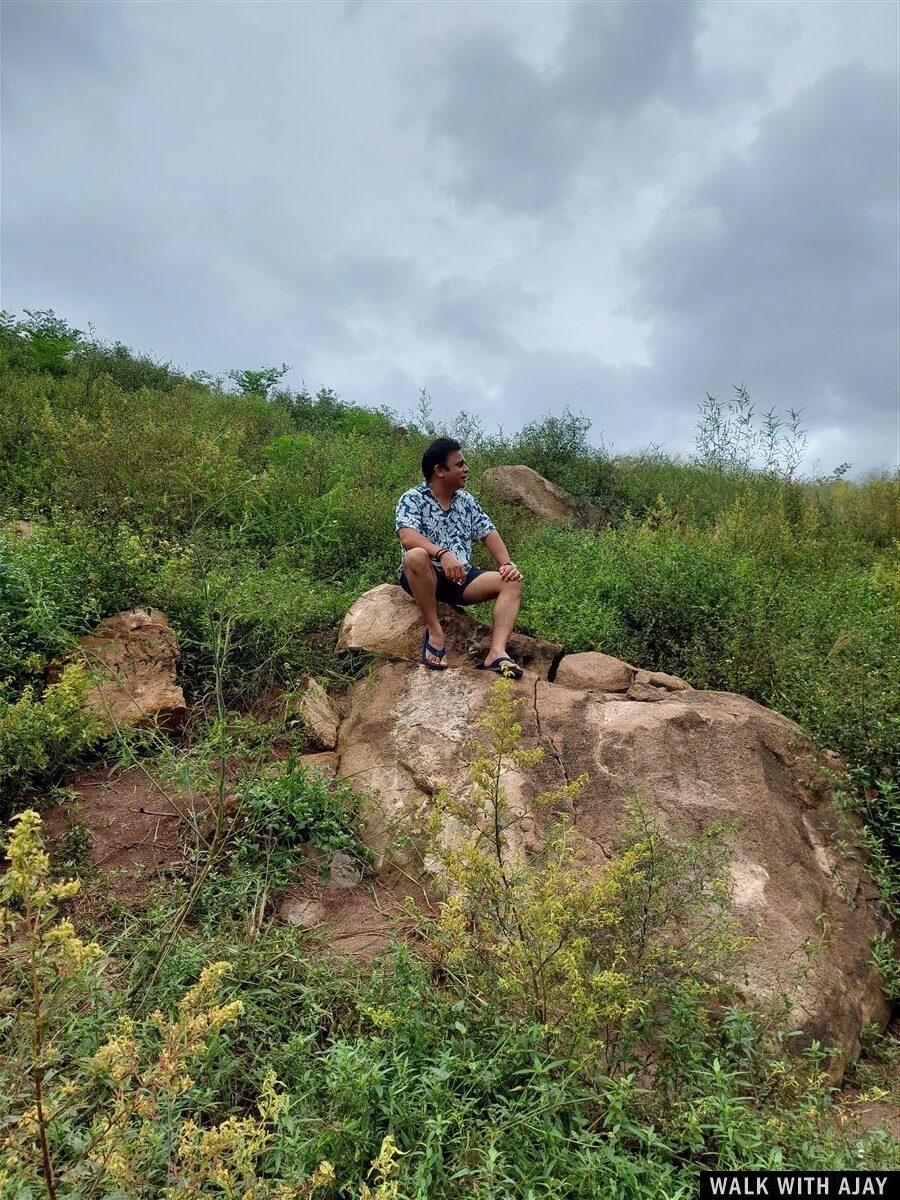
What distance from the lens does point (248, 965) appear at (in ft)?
9.08

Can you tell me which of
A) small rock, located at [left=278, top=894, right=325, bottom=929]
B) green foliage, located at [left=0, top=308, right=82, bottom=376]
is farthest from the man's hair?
green foliage, located at [left=0, top=308, right=82, bottom=376]

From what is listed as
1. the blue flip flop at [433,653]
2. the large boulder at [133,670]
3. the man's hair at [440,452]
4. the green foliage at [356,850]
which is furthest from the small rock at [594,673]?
the large boulder at [133,670]

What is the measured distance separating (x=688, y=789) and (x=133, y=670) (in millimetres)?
3041

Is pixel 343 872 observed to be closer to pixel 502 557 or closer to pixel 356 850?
pixel 356 850

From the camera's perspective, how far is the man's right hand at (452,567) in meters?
4.82

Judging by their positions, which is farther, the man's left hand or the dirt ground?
the man's left hand

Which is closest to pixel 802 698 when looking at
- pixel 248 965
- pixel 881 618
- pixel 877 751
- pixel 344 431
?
pixel 877 751

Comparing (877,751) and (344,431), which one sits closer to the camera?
(877,751)

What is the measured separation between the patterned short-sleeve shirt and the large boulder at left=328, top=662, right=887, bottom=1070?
3.48 ft

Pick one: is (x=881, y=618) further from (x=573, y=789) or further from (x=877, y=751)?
(x=573, y=789)

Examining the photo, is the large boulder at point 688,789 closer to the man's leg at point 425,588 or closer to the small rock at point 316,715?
the small rock at point 316,715

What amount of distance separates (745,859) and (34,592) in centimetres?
391

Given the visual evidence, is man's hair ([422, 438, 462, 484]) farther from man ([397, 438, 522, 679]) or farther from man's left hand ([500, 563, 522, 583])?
man's left hand ([500, 563, 522, 583])

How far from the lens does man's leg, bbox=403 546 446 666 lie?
184 inches
